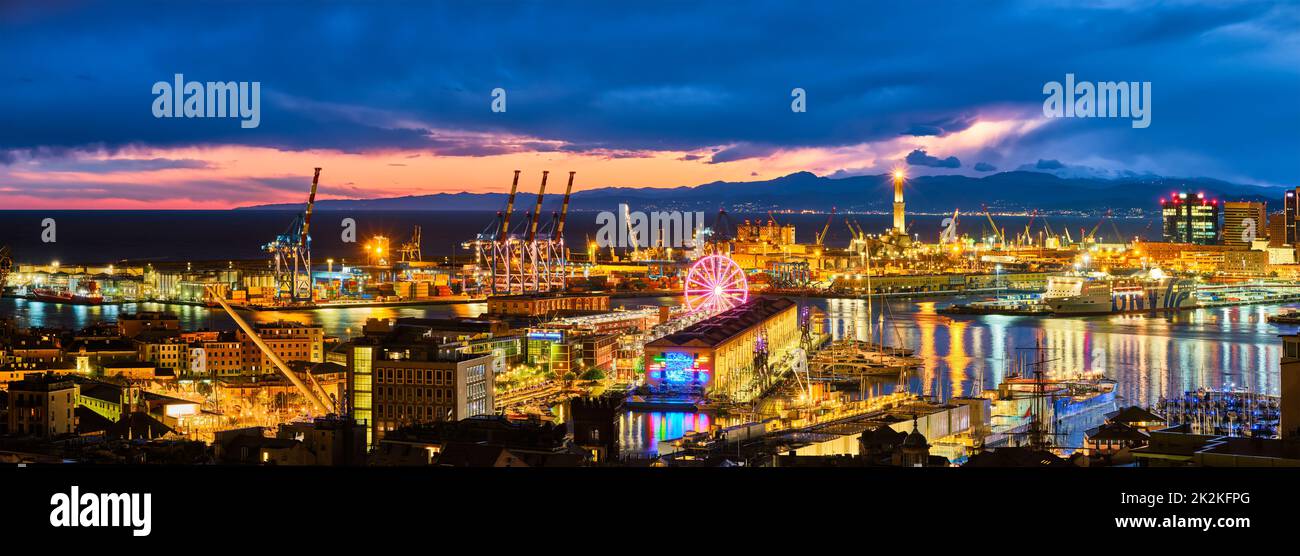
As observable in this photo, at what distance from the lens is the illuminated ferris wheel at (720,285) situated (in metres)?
19.6

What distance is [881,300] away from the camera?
2778 centimetres

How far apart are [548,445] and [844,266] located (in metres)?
33.6

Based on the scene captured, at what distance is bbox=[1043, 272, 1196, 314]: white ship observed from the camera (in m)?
24.5

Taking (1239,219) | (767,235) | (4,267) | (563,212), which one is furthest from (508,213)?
(1239,219)

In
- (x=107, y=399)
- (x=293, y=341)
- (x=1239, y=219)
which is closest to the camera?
(x=107, y=399)

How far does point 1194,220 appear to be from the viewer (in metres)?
46.7

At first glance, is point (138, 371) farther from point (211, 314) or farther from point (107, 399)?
point (211, 314)

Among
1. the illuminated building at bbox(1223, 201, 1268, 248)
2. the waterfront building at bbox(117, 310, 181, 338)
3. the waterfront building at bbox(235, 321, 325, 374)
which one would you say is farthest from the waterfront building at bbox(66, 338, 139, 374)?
the illuminated building at bbox(1223, 201, 1268, 248)

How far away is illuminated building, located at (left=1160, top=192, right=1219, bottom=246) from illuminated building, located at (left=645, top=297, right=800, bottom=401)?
36.0 m

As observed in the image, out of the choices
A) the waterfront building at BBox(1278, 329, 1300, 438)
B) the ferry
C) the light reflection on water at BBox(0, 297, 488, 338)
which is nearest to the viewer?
the waterfront building at BBox(1278, 329, 1300, 438)

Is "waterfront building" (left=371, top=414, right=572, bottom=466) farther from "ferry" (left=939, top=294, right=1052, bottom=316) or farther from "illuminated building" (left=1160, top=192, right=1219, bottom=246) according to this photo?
"illuminated building" (left=1160, top=192, right=1219, bottom=246)

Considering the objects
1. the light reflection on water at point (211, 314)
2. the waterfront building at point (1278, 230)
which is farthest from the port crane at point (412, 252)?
the waterfront building at point (1278, 230)

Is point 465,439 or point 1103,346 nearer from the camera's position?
point 465,439

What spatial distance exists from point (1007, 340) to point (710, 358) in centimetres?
759
